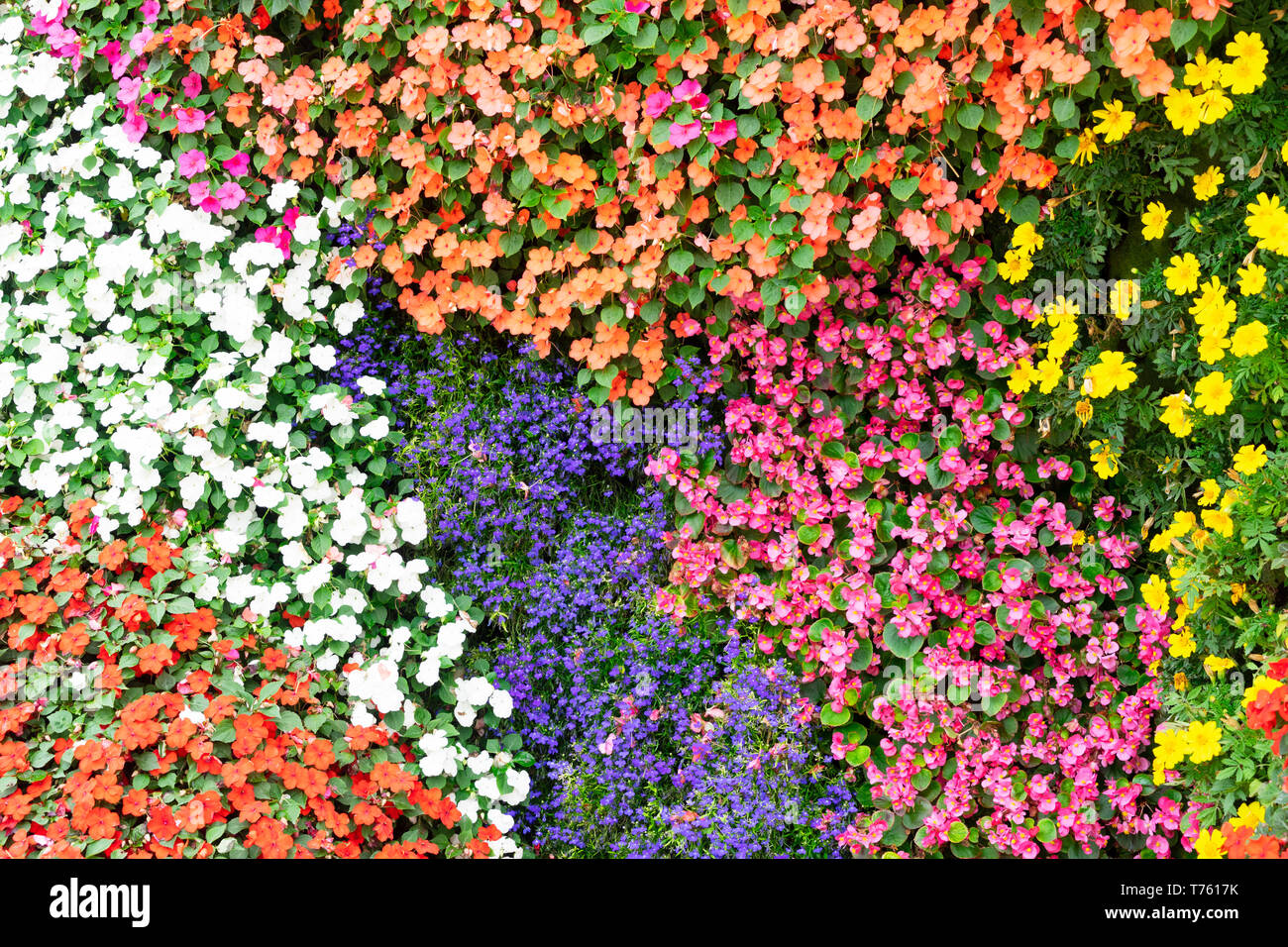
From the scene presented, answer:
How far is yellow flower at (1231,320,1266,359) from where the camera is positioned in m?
2.61

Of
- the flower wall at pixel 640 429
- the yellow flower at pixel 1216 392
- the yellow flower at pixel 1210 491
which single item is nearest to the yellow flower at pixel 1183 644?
the flower wall at pixel 640 429

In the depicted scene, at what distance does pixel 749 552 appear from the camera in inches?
139

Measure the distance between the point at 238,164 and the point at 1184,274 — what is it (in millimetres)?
2871

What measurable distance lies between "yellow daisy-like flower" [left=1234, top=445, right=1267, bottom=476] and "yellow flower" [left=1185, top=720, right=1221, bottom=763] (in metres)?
0.61

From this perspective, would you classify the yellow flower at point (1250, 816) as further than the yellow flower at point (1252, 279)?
No

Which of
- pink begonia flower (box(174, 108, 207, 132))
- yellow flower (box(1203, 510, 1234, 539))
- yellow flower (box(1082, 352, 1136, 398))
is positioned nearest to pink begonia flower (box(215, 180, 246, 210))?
pink begonia flower (box(174, 108, 207, 132))

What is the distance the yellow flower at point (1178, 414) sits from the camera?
113 inches

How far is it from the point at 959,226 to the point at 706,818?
5.85 feet

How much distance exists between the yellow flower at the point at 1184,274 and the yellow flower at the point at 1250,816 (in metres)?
1.24

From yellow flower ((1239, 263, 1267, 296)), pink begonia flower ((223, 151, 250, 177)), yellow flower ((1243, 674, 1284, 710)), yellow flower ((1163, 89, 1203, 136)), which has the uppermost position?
pink begonia flower ((223, 151, 250, 177))

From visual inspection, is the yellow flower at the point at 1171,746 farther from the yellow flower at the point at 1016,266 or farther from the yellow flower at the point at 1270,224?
the yellow flower at the point at 1016,266

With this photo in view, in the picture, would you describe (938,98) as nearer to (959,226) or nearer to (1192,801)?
(959,226)

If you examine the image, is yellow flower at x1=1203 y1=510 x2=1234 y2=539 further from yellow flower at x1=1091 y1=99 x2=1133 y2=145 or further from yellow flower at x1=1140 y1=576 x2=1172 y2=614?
yellow flower at x1=1091 y1=99 x2=1133 y2=145

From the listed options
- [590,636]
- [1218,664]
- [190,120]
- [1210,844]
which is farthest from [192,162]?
[1210,844]
